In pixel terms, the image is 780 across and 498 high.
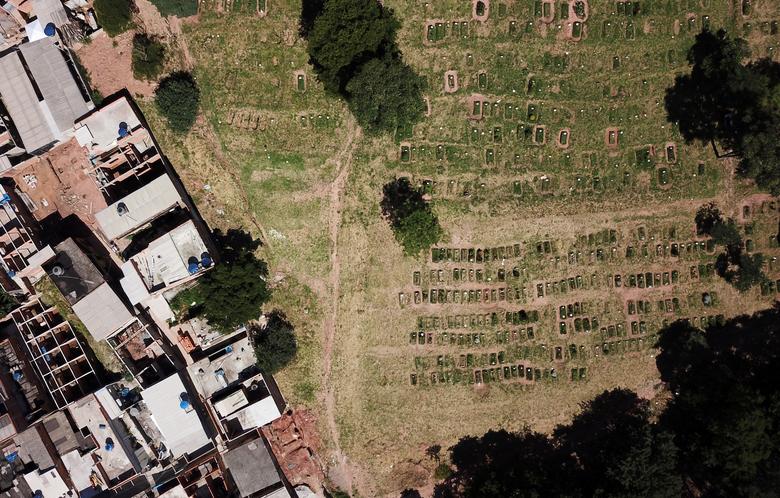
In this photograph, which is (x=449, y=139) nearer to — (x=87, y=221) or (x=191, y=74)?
(x=191, y=74)

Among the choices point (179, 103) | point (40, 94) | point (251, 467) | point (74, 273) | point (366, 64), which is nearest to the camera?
point (366, 64)

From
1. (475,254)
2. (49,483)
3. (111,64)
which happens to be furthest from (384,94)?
(49,483)

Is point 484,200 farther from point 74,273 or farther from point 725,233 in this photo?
point 74,273

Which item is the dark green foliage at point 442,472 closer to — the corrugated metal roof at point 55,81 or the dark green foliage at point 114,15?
the corrugated metal roof at point 55,81

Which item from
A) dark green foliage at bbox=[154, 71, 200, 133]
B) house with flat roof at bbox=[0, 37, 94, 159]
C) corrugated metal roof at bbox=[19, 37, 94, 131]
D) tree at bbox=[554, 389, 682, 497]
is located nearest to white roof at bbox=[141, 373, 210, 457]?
dark green foliage at bbox=[154, 71, 200, 133]

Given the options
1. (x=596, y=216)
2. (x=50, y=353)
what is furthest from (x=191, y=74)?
(x=596, y=216)

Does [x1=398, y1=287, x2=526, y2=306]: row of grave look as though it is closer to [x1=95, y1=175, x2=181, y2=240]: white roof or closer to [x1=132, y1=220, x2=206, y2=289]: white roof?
[x1=132, y1=220, x2=206, y2=289]: white roof
